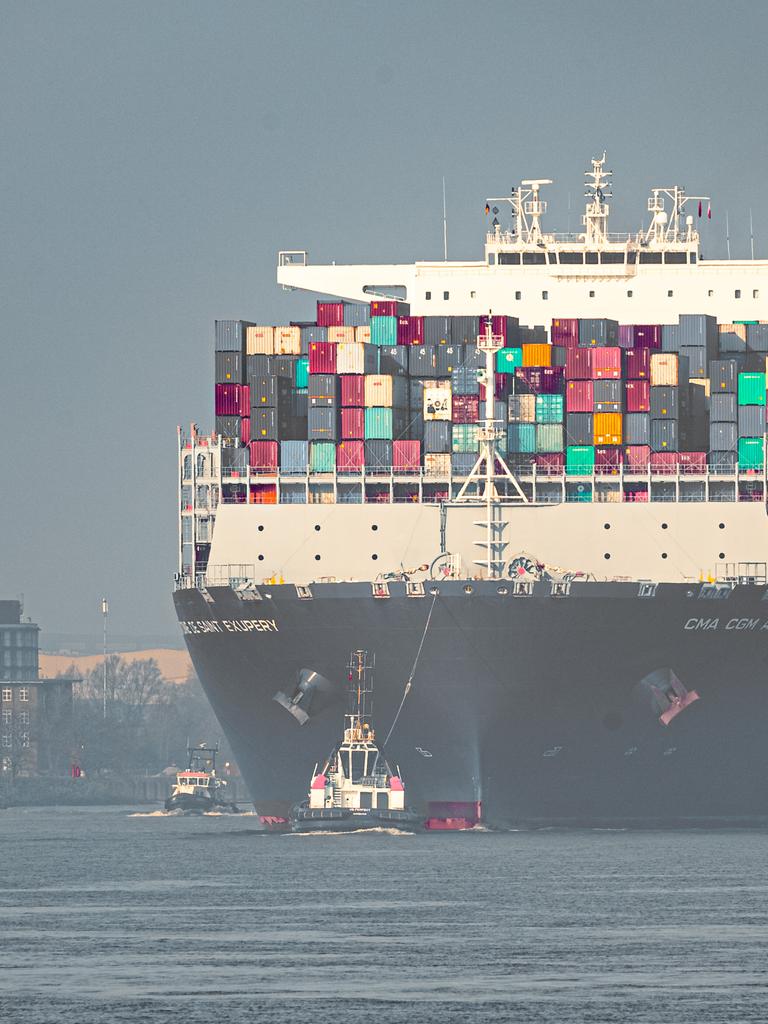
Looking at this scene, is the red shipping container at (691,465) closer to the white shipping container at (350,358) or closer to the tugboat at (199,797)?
the white shipping container at (350,358)

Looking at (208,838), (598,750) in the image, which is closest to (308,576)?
(598,750)

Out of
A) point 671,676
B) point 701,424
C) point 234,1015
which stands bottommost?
point 234,1015

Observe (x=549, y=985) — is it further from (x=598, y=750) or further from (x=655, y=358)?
(x=655, y=358)

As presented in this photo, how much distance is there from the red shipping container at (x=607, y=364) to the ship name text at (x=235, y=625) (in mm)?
12977

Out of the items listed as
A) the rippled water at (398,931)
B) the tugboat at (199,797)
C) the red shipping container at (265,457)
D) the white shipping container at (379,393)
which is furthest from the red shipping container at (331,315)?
the tugboat at (199,797)

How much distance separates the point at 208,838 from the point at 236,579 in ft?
52.3

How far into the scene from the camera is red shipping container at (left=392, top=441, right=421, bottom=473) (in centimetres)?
8219

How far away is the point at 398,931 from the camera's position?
5450cm

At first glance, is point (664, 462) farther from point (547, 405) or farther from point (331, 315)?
point (331, 315)

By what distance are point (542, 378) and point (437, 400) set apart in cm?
338

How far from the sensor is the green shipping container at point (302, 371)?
84750 mm

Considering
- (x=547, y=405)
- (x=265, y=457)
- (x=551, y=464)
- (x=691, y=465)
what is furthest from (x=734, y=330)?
(x=265, y=457)

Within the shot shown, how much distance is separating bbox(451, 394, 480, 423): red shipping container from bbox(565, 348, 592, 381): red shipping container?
10.9ft

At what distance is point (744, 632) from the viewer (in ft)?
259
